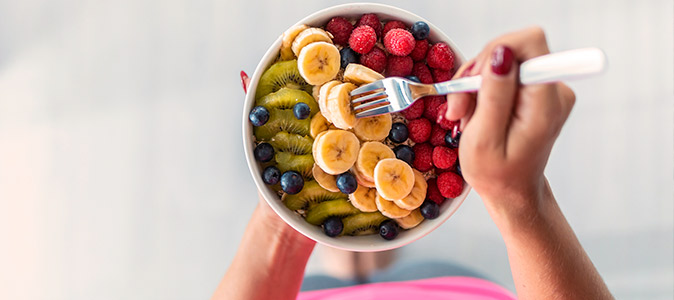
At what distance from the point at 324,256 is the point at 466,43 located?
2.25 feet

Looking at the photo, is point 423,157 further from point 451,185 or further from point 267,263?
point 267,263

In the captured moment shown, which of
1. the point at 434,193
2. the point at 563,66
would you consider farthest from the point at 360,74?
the point at 563,66

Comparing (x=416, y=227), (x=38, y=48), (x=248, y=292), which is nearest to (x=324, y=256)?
(x=248, y=292)

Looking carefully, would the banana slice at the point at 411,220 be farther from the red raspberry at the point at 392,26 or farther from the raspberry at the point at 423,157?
the red raspberry at the point at 392,26

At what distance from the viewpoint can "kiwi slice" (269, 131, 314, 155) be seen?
2.83 feet

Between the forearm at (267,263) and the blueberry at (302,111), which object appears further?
the forearm at (267,263)

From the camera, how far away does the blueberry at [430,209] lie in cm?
86

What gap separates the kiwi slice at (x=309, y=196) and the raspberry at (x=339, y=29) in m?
0.27

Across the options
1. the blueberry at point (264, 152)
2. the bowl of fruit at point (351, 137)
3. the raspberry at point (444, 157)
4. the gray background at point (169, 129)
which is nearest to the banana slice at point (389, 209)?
the bowl of fruit at point (351, 137)

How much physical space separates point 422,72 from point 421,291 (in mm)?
679

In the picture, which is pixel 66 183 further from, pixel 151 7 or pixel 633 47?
pixel 633 47

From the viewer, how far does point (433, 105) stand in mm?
842

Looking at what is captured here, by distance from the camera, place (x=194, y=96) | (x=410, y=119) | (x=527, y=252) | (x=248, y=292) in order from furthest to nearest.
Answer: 1. (x=194, y=96)
2. (x=248, y=292)
3. (x=410, y=119)
4. (x=527, y=252)

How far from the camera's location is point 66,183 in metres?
1.28
